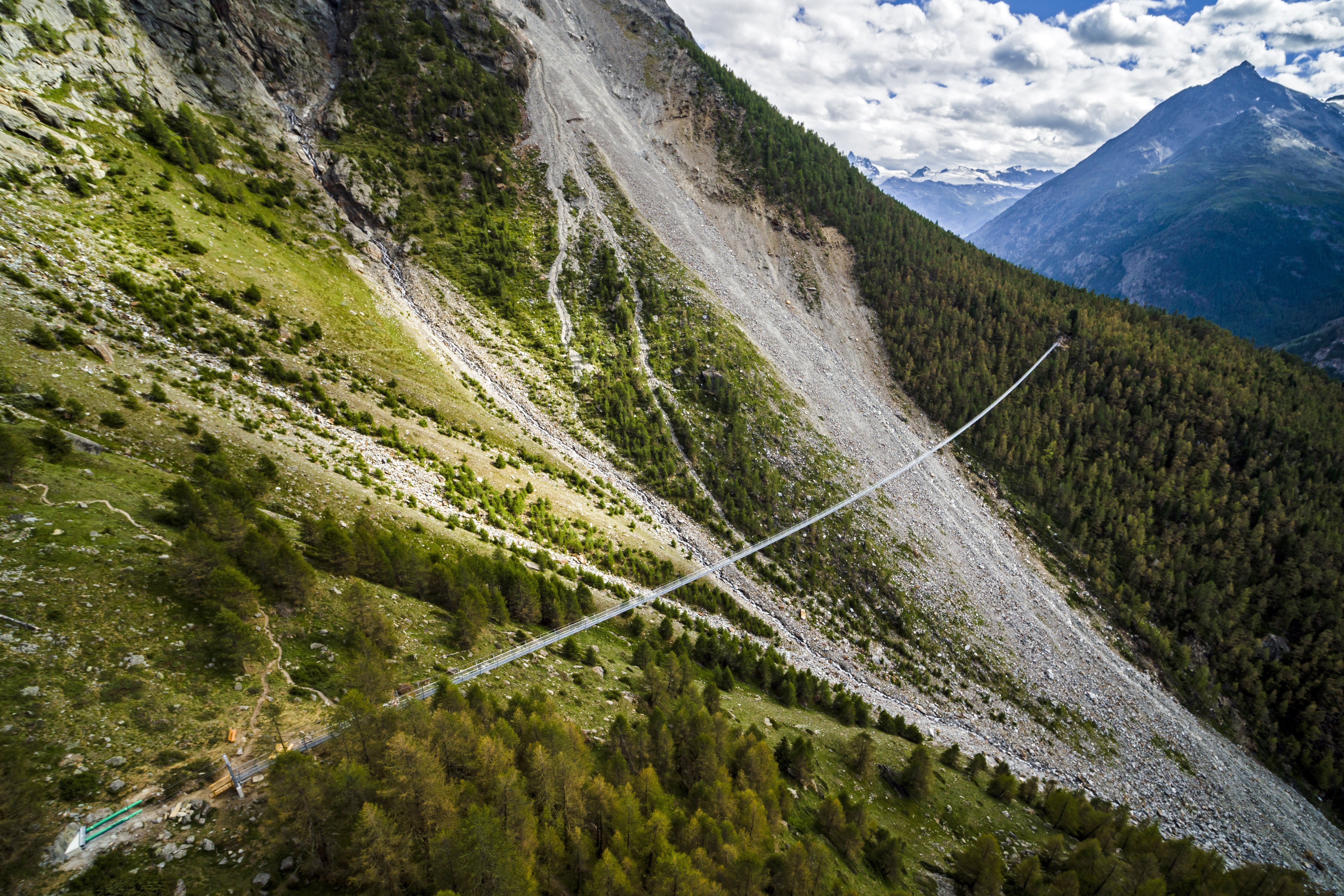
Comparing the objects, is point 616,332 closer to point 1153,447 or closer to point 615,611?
point 615,611

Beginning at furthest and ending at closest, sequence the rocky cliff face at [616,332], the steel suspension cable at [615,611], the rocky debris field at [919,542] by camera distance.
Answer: the rocky debris field at [919,542] → the rocky cliff face at [616,332] → the steel suspension cable at [615,611]

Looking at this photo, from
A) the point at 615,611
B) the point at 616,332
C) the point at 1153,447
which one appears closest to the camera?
the point at 615,611

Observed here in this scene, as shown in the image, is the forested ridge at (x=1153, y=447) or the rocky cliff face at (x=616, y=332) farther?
the forested ridge at (x=1153, y=447)

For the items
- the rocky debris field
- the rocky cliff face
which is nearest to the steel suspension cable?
the rocky debris field

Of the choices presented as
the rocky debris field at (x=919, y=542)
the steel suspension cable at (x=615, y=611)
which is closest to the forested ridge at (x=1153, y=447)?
the steel suspension cable at (x=615, y=611)

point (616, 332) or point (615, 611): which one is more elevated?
point (616, 332)

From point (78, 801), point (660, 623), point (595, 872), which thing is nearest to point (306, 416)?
point (78, 801)

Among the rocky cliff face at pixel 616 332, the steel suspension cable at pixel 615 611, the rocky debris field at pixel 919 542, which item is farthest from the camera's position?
the rocky debris field at pixel 919 542

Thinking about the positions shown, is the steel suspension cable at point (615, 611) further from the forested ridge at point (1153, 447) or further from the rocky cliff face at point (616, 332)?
the forested ridge at point (1153, 447)

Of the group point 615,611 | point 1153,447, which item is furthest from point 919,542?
point 1153,447
